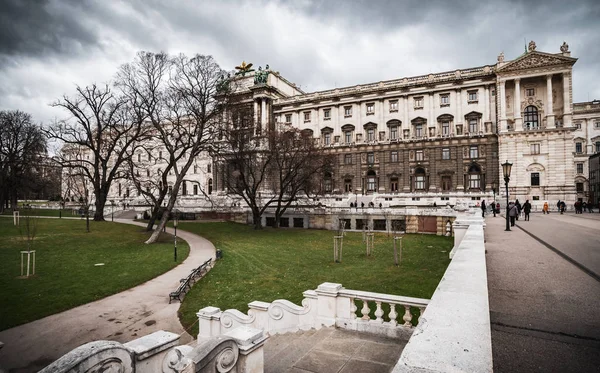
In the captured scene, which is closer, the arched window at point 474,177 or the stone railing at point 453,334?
the stone railing at point 453,334

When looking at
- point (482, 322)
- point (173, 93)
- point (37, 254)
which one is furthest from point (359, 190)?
point (482, 322)

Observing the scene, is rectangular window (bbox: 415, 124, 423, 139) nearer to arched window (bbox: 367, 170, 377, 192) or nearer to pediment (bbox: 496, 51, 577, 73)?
arched window (bbox: 367, 170, 377, 192)

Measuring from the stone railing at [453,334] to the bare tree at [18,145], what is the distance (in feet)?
150

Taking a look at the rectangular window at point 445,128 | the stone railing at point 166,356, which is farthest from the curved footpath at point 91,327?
the rectangular window at point 445,128

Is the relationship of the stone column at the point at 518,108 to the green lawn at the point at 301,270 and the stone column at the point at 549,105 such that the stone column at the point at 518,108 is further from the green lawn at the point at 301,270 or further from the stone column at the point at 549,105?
the green lawn at the point at 301,270

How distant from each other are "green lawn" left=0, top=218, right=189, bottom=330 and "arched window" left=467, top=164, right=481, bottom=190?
43.4 meters

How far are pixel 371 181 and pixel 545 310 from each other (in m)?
52.6

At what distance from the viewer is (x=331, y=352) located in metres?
7.02

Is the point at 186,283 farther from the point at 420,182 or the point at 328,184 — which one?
the point at 328,184

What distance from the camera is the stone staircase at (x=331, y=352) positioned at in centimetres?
636

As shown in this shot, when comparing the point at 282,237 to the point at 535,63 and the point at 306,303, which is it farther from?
the point at 535,63

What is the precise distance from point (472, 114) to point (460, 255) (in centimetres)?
5199

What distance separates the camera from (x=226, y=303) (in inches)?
517

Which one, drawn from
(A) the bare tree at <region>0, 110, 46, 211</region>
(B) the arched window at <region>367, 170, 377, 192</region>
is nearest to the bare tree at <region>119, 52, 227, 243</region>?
(A) the bare tree at <region>0, 110, 46, 211</region>
